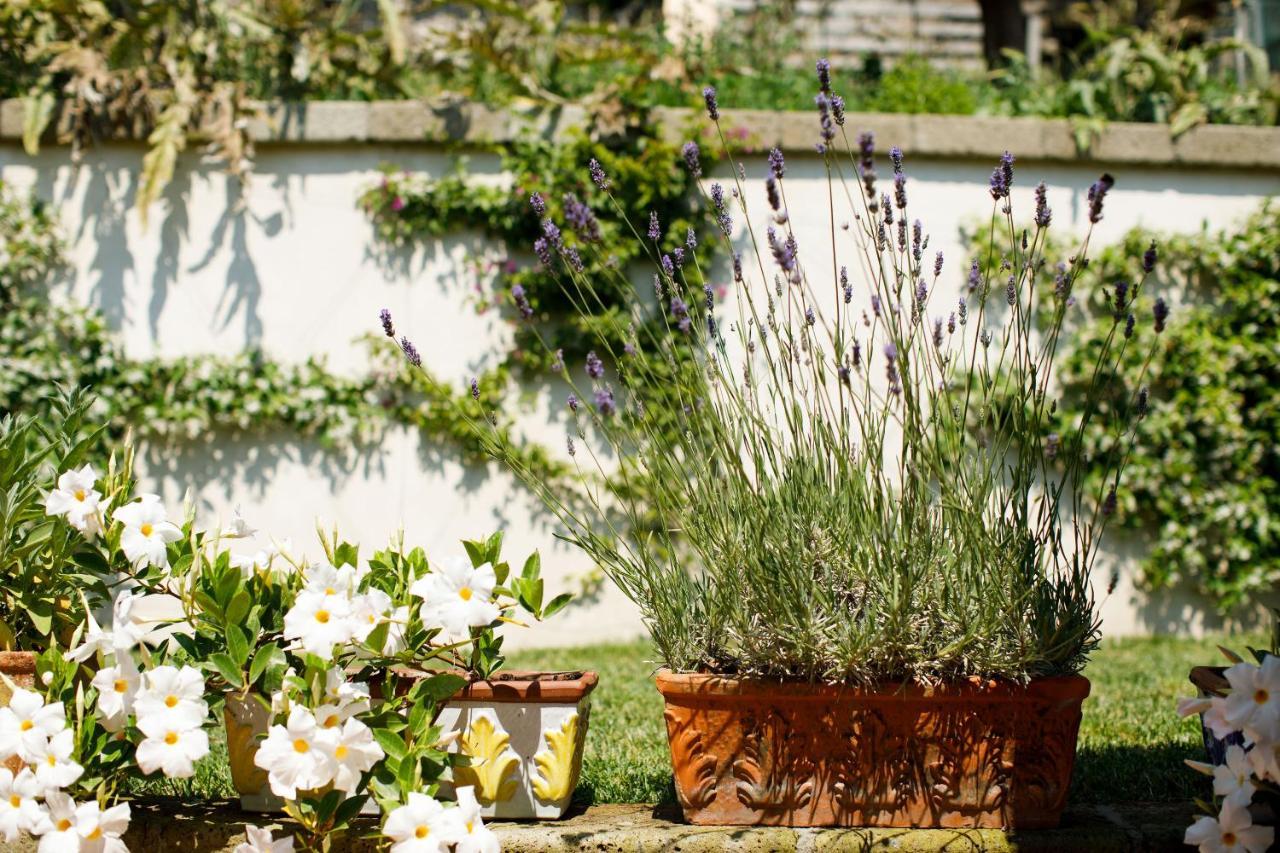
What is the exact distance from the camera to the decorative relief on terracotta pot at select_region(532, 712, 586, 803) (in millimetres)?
2211

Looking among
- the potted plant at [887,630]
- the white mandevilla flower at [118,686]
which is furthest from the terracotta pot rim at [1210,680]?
the white mandevilla flower at [118,686]

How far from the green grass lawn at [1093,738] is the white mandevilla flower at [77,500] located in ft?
2.10

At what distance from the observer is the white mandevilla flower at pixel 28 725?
1956 millimetres

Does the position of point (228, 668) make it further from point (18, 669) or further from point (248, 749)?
point (18, 669)

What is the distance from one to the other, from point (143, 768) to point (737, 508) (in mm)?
1066

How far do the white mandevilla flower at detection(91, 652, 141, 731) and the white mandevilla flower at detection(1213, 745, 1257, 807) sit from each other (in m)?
1.73

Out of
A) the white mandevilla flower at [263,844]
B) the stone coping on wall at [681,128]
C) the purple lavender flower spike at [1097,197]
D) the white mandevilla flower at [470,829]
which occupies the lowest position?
the white mandevilla flower at [263,844]

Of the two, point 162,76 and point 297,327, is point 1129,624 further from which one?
point 162,76

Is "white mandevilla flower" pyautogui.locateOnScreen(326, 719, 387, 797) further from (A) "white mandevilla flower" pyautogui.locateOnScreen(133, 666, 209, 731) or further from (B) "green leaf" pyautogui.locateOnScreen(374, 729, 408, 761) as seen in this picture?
(A) "white mandevilla flower" pyautogui.locateOnScreen(133, 666, 209, 731)

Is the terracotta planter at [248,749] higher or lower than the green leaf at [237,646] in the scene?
lower

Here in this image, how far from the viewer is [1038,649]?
2084 millimetres

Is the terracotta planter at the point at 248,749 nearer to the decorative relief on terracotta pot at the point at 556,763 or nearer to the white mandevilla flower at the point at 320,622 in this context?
the white mandevilla flower at the point at 320,622

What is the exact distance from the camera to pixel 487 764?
2.19 m

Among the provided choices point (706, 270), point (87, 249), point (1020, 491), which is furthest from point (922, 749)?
point (87, 249)
